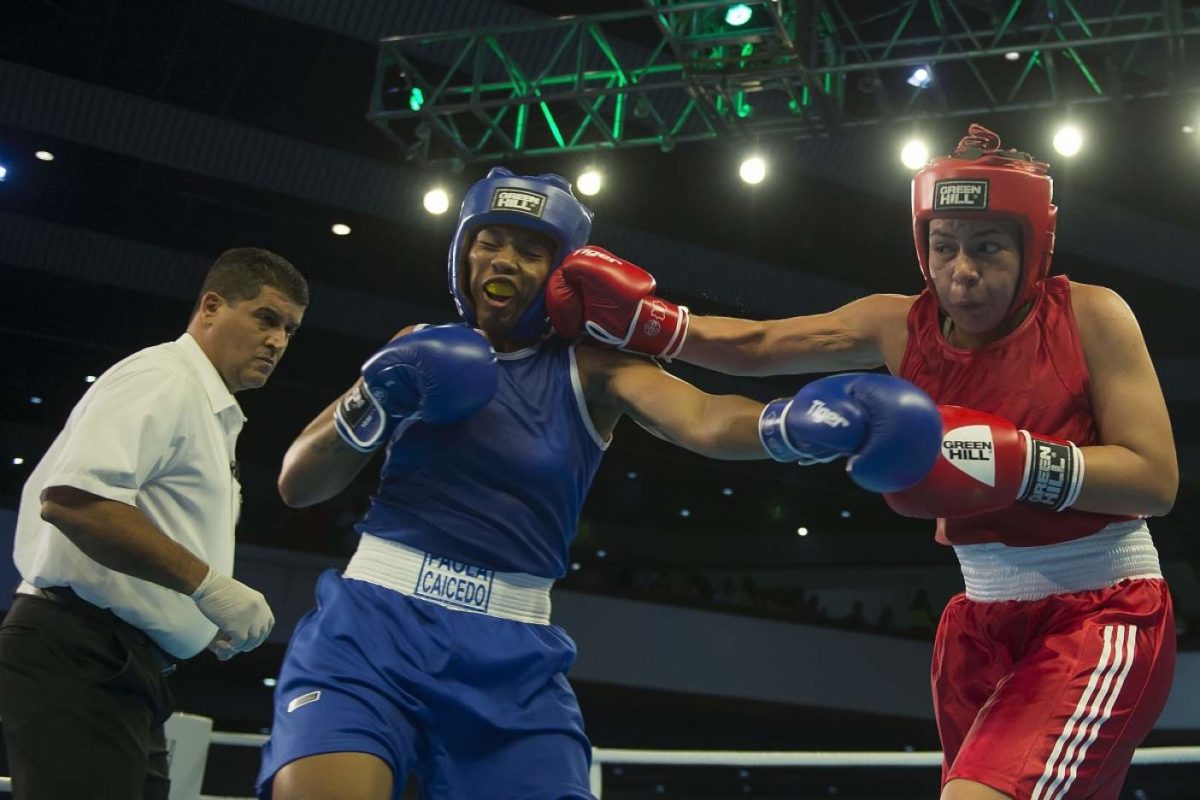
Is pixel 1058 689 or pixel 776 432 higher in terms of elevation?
pixel 776 432

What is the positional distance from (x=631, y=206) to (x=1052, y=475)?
794 centimetres

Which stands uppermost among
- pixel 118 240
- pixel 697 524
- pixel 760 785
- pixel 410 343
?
pixel 118 240

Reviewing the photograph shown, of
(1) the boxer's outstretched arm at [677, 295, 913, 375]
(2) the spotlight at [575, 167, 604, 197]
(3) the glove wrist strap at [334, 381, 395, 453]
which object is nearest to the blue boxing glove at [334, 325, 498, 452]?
(3) the glove wrist strap at [334, 381, 395, 453]

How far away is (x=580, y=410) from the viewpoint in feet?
7.16

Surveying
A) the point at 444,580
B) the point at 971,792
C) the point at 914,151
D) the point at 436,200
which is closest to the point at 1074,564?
the point at 971,792

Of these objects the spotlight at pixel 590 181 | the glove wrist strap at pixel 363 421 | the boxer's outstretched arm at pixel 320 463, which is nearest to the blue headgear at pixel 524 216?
the boxer's outstretched arm at pixel 320 463

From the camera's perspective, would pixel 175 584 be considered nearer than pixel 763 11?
Yes

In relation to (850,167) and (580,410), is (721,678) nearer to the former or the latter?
(850,167)

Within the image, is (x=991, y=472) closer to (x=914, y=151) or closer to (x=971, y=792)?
(x=971, y=792)

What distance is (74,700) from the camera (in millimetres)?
2154

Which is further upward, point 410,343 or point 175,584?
point 410,343

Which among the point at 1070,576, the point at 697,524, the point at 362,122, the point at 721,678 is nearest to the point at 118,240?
the point at 362,122

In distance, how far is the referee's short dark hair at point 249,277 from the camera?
2.75m

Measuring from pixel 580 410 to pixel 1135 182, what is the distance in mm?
8371
